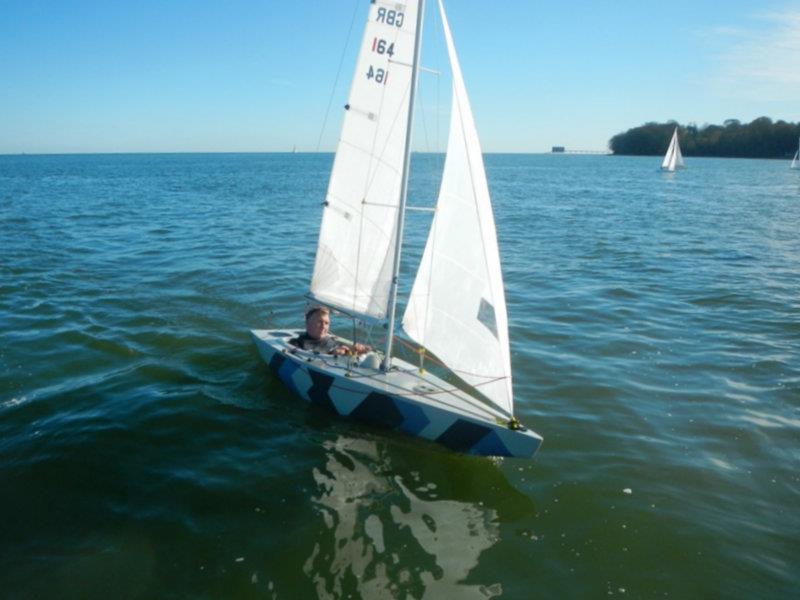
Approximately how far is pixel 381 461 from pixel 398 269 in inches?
134

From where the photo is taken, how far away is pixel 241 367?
42.8ft

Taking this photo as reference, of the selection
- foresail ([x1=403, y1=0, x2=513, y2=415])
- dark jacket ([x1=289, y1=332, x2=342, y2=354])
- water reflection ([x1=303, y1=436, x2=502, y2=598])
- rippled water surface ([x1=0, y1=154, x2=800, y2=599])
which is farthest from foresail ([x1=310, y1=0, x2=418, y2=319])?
water reflection ([x1=303, y1=436, x2=502, y2=598])

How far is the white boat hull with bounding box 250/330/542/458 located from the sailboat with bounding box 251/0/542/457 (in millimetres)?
21

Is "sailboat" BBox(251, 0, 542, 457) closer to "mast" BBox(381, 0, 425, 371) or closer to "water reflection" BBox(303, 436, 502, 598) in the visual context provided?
"mast" BBox(381, 0, 425, 371)

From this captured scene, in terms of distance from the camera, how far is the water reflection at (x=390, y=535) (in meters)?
6.84

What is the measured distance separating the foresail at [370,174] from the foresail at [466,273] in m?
1.29

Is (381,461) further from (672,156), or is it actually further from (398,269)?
(672,156)

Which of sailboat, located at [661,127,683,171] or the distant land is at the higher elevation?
the distant land

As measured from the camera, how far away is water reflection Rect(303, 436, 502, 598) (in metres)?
6.84

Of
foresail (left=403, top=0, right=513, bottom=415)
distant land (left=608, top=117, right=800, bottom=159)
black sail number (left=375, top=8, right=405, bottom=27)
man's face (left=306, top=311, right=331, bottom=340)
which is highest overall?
distant land (left=608, top=117, right=800, bottom=159)

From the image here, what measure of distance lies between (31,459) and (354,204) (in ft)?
23.0

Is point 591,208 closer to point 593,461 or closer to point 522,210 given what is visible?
point 522,210

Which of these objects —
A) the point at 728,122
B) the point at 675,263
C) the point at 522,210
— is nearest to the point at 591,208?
the point at 522,210

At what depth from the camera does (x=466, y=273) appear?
9133 mm
